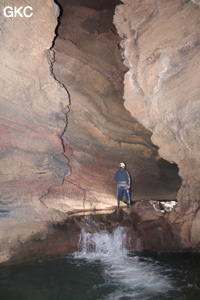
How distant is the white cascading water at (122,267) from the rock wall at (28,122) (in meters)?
1.68

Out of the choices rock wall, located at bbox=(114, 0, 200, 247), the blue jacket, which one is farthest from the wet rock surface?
the blue jacket

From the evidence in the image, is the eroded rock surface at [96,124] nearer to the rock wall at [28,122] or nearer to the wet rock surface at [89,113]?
the wet rock surface at [89,113]

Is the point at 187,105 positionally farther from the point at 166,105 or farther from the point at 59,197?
the point at 59,197

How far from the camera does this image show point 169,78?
485 centimetres

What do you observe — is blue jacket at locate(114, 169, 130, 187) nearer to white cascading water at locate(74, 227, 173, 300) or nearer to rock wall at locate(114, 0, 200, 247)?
white cascading water at locate(74, 227, 173, 300)

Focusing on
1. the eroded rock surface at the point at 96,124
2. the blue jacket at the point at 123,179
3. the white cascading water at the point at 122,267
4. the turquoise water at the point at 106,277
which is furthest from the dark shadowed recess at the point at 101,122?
the turquoise water at the point at 106,277

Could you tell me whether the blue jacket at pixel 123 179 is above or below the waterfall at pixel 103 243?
above

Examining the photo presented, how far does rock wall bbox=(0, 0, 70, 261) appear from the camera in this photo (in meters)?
4.27

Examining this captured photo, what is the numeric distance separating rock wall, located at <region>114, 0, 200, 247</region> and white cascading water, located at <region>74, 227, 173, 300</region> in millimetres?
1626

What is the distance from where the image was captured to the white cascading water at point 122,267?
4523 millimetres

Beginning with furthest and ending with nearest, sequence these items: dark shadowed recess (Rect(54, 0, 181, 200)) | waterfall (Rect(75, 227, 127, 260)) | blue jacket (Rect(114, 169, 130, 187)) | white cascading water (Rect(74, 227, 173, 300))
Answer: blue jacket (Rect(114, 169, 130, 187)) → waterfall (Rect(75, 227, 127, 260)) → dark shadowed recess (Rect(54, 0, 181, 200)) → white cascading water (Rect(74, 227, 173, 300))

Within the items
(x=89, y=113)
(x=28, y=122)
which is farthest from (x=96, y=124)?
(x=28, y=122)

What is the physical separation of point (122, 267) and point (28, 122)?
15.0ft

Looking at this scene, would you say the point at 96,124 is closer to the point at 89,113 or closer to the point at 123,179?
the point at 89,113
